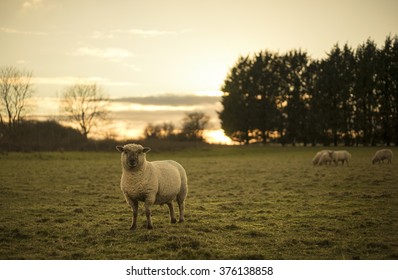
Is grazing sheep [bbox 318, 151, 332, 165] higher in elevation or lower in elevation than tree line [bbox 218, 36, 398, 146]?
lower

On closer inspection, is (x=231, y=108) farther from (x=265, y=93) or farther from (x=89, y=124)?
(x=89, y=124)

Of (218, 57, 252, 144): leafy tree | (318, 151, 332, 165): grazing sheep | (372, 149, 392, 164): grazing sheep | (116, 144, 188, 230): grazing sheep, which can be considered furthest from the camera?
(218, 57, 252, 144): leafy tree

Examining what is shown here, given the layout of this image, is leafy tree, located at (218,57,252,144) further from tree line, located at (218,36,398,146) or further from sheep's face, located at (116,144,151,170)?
sheep's face, located at (116,144,151,170)

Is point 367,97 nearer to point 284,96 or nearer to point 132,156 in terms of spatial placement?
point 132,156

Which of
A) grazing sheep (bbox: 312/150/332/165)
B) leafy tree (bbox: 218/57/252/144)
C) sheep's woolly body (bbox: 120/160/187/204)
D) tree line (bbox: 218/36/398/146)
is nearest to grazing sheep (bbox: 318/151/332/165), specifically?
grazing sheep (bbox: 312/150/332/165)

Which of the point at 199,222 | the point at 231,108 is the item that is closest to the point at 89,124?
the point at 199,222

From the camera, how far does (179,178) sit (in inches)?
433

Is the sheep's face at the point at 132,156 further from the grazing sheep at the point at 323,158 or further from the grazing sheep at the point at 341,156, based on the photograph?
the grazing sheep at the point at 323,158

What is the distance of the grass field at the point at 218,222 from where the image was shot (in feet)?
26.7

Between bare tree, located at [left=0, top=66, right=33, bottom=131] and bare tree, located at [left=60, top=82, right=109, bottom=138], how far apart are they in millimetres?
8303

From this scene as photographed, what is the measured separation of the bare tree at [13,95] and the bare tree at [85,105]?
27.2 feet

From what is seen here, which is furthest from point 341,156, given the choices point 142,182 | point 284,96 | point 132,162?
point 284,96

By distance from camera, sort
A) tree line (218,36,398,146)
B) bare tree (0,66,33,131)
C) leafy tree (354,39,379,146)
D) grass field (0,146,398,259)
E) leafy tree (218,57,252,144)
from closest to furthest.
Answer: grass field (0,146,398,259), bare tree (0,66,33,131), leafy tree (354,39,379,146), tree line (218,36,398,146), leafy tree (218,57,252,144)

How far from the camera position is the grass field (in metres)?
8.14
